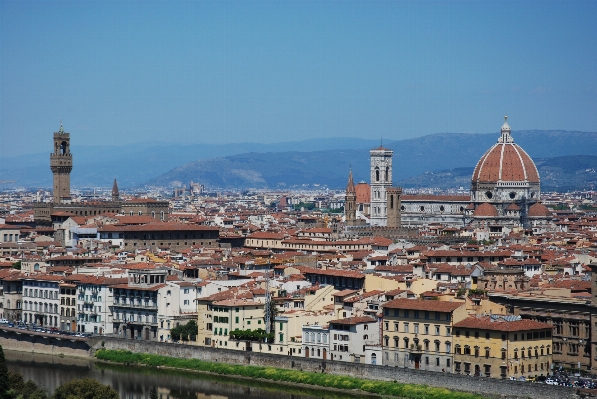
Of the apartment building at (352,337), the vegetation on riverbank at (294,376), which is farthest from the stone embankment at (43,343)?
the apartment building at (352,337)

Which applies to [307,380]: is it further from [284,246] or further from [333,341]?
[284,246]

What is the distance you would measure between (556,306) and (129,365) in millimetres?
18261

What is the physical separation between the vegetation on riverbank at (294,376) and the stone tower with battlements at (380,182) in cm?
7887

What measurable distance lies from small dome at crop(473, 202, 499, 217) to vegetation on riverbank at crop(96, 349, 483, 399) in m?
80.2

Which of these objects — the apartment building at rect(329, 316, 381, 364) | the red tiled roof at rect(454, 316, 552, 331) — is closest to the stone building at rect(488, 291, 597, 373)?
the red tiled roof at rect(454, 316, 552, 331)

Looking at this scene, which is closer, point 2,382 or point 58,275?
point 2,382

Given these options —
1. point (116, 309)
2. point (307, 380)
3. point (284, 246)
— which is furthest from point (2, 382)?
point (284, 246)

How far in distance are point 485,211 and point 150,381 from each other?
85184 millimetres

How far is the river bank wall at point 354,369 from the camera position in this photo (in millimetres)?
43219

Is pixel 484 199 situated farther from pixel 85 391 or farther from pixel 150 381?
pixel 85 391

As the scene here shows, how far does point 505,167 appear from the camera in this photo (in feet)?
470

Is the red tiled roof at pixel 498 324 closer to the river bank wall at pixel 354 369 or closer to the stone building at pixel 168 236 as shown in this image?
the river bank wall at pixel 354 369

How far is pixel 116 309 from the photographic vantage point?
6112 centimetres

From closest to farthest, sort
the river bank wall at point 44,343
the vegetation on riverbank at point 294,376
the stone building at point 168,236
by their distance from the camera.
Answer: the vegetation on riverbank at point 294,376 < the river bank wall at point 44,343 < the stone building at point 168,236
